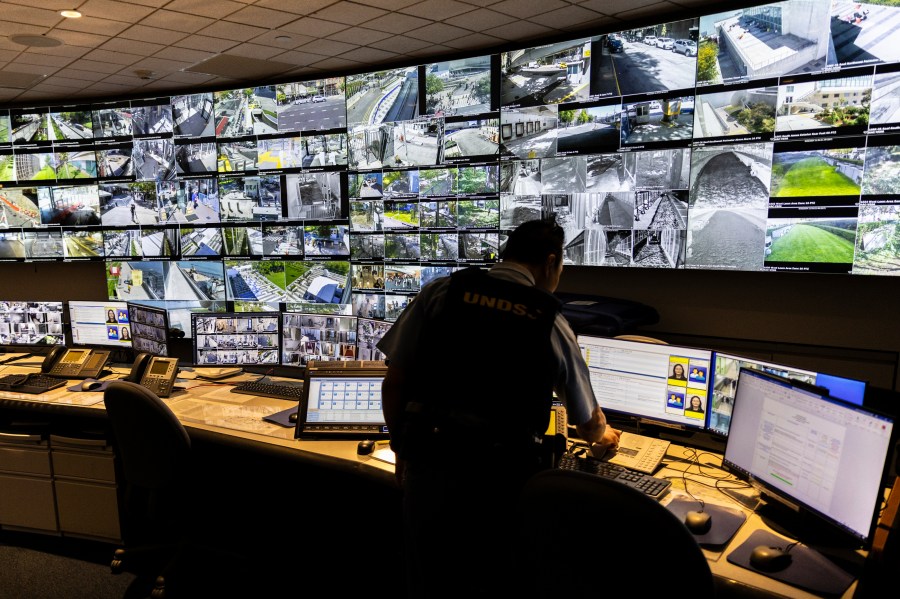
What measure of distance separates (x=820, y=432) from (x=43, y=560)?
3540mm

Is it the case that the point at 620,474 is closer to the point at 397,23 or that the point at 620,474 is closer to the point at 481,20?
the point at 481,20

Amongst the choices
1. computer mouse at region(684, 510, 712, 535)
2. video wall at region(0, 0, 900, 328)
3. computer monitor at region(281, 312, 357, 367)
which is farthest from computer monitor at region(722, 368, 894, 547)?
computer monitor at region(281, 312, 357, 367)

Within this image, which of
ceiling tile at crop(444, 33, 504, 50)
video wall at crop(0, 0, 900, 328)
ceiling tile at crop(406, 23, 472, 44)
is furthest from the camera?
ceiling tile at crop(444, 33, 504, 50)

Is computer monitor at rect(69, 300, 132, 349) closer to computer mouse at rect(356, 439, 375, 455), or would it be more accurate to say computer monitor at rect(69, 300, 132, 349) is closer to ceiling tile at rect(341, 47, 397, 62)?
computer mouse at rect(356, 439, 375, 455)

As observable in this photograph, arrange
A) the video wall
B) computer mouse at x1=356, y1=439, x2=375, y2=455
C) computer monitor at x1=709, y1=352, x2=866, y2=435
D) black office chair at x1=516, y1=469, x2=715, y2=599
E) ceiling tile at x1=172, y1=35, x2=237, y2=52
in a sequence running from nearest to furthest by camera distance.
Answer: black office chair at x1=516, y1=469, x2=715, y2=599 < computer monitor at x1=709, y1=352, x2=866, y2=435 < computer mouse at x1=356, y1=439, x2=375, y2=455 < the video wall < ceiling tile at x1=172, y1=35, x2=237, y2=52

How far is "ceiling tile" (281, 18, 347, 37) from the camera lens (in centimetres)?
355

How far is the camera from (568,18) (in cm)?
354

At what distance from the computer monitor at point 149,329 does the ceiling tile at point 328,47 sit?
82.2 inches

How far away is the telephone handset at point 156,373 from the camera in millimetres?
3088

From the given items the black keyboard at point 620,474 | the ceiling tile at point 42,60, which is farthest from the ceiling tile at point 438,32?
the black keyboard at point 620,474

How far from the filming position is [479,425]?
167cm

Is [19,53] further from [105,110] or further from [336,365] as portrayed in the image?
[336,365]

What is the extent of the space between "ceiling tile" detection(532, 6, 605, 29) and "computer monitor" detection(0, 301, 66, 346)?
3.61m

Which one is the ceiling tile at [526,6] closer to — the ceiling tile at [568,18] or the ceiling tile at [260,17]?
the ceiling tile at [568,18]
